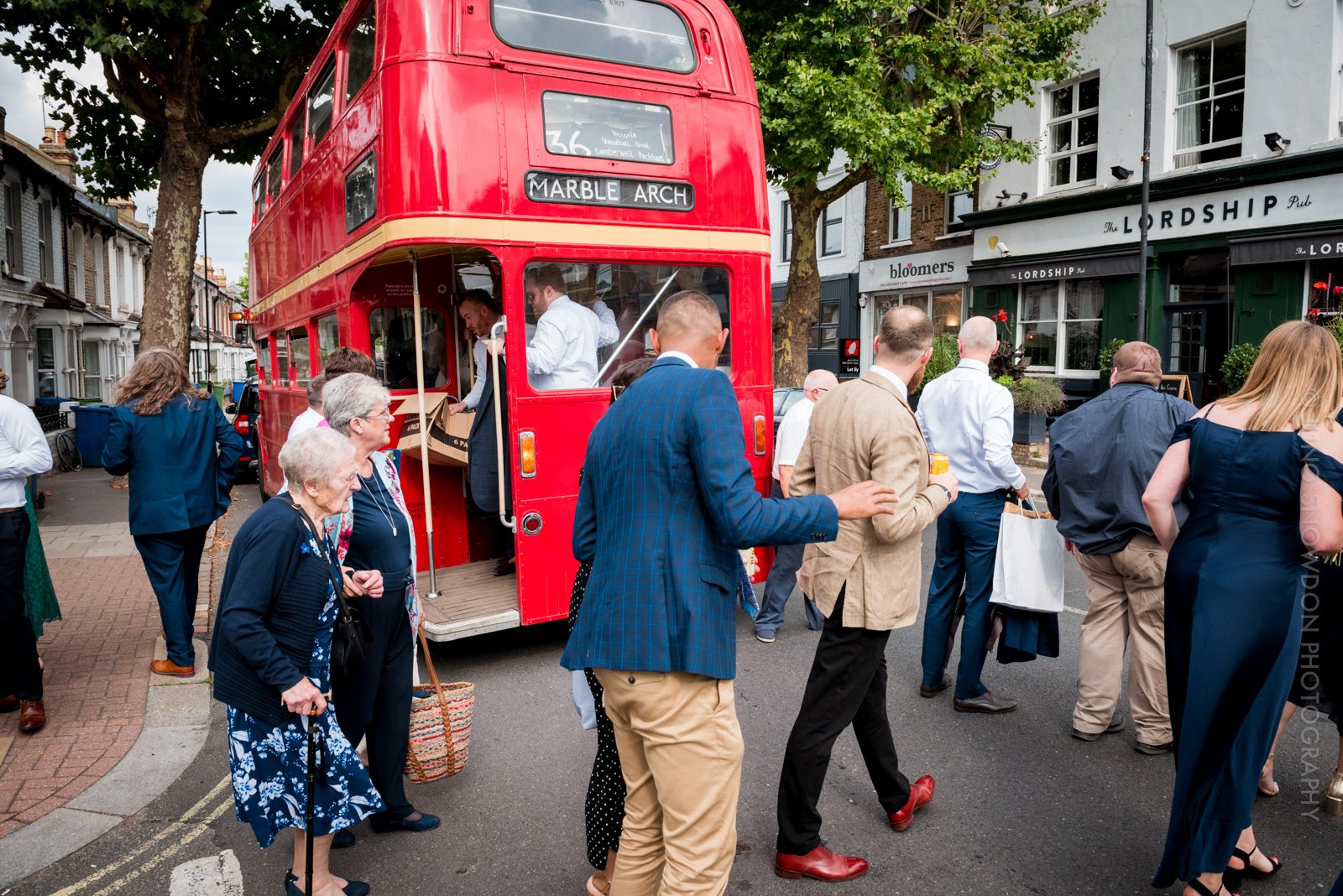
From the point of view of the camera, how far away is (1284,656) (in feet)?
9.74

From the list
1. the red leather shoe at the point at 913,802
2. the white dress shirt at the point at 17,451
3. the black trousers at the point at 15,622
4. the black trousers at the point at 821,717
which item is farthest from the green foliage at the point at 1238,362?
the black trousers at the point at 15,622

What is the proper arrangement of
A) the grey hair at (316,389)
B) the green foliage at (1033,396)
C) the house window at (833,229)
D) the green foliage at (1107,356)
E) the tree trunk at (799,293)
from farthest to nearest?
1. the house window at (833,229)
2. the tree trunk at (799,293)
3. the green foliage at (1107,356)
4. the green foliage at (1033,396)
5. the grey hair at (316,389)

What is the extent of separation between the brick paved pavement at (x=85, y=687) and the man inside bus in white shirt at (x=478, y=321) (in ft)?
8.72

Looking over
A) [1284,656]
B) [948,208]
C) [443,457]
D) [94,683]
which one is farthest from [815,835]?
[948,208]

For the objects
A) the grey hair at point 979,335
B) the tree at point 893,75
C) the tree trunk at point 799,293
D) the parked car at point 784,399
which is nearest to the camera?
the grey hair at point 979,335

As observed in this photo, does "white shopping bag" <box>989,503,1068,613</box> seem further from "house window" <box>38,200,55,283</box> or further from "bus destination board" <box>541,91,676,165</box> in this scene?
"house window" <box>38,200,55,283</box>

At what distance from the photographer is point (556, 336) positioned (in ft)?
18.0

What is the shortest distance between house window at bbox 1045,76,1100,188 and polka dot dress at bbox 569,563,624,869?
17.2 m

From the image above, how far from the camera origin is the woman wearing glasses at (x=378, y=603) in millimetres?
3453

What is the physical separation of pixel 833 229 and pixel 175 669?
22.6 meters

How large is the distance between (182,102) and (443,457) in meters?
11.2

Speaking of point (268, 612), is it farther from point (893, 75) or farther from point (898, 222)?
point (898, 222)

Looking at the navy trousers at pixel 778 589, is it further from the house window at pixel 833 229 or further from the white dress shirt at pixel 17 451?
the house window at pixel 833 229

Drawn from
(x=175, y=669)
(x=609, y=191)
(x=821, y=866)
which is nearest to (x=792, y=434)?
(x=609, y=191)
